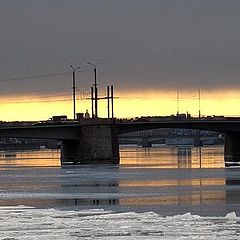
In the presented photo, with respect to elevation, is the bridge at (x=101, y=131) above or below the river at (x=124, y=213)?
above

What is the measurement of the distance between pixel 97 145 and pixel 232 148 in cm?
2102

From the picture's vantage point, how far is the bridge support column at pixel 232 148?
123 metres

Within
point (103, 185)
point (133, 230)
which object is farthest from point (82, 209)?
point (103, 185)

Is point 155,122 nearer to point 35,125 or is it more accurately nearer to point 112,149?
point 112,149

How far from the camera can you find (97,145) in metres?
118

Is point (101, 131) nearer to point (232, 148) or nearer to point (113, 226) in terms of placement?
point (232, 148)

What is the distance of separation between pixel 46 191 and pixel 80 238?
28395 mm

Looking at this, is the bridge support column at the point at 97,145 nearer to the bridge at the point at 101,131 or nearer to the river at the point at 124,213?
the bridge at the point at 101,131

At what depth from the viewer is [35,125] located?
11056cm

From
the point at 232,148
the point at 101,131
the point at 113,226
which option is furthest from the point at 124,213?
the point at 232,148

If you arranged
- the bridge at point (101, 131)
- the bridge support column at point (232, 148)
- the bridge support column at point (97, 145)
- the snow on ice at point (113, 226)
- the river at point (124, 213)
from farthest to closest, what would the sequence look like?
the bridge support column at point (232, 148)
the bridge support column at point (97, 145)
the bridge at point (101, 131)
the river at point (124, 213)
the snow on ice at point (113, 226)

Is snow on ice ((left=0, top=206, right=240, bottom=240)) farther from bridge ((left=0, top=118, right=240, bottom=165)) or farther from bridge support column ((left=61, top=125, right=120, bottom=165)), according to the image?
bridge support column ((left=61, top=125, right=120, bottom=165))

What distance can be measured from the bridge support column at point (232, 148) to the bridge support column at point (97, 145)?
1685cm

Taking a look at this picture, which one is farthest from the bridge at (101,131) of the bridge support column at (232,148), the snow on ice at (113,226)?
the snow on ice at (113,226)
